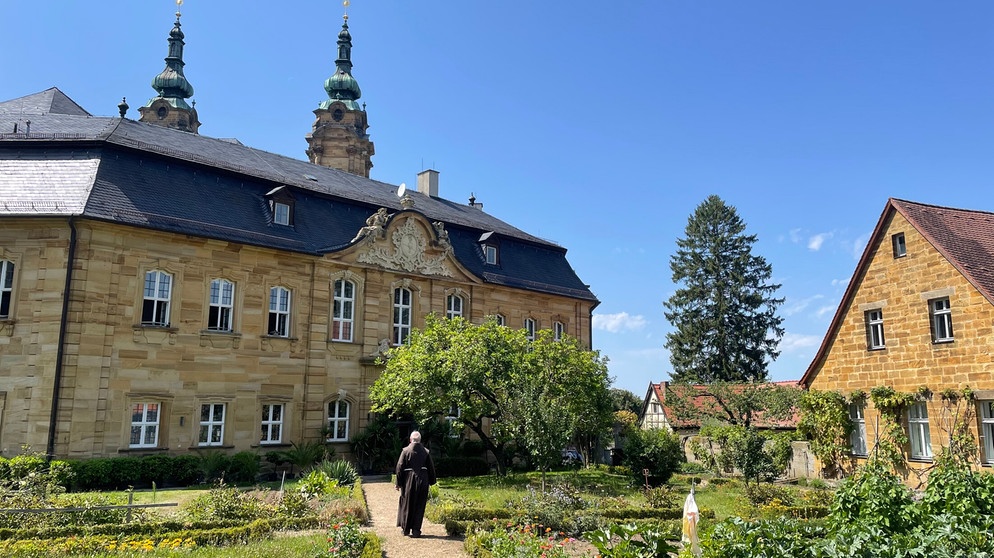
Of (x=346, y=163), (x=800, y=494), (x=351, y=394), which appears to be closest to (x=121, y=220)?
(x=351, y=394)

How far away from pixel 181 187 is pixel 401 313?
354 inches

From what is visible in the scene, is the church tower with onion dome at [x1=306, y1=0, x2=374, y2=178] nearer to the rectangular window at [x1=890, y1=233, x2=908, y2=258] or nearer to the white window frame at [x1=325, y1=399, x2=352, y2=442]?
the white window frame at [x1=325, y1=399, x2=352, y2=442]

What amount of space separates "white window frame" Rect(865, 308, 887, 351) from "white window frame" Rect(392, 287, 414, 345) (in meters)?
16.0

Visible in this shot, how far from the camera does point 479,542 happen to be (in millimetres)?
10461

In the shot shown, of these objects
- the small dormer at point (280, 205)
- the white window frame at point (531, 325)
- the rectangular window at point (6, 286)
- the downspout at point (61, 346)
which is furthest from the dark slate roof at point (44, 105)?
the white window frame at point (531, 325)

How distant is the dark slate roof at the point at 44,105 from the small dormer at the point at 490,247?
17.2m

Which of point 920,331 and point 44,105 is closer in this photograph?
point 920,331

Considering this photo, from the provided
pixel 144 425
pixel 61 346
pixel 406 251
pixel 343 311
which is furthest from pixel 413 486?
pixel 406 251

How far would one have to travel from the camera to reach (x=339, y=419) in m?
25.0

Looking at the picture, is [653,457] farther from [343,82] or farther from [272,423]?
[343,82]

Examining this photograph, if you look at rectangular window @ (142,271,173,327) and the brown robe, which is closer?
the brown robe

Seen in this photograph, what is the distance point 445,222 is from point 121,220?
12943 millimetres

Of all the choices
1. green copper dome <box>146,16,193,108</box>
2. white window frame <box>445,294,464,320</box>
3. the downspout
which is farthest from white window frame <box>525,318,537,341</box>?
green copper dome <box>146,16,193,108</box>

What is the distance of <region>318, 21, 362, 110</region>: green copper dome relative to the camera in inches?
2360
